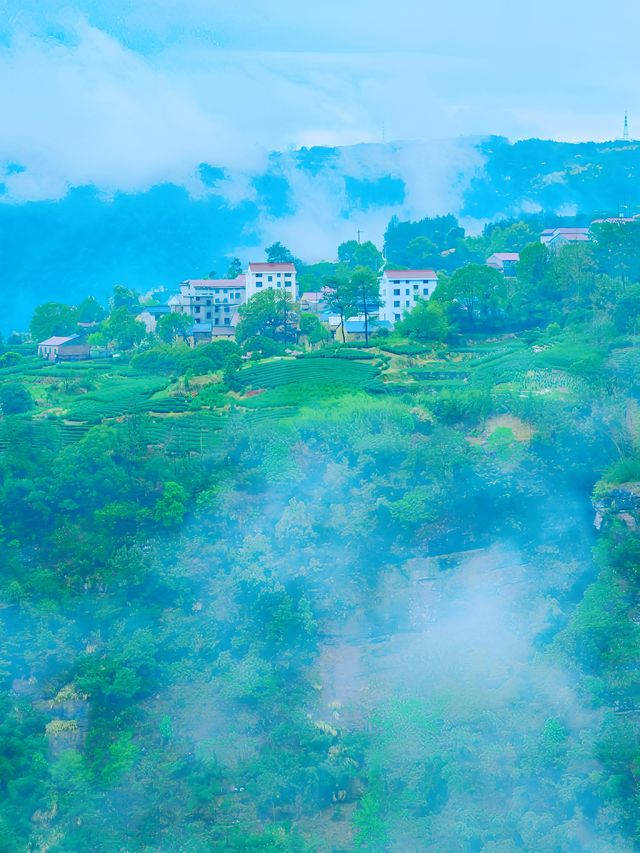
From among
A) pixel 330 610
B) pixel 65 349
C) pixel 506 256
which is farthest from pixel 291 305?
pixel 330 610

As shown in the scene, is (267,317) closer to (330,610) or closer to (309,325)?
(309,325)

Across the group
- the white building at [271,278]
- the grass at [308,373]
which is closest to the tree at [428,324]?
the grass at [308,373]

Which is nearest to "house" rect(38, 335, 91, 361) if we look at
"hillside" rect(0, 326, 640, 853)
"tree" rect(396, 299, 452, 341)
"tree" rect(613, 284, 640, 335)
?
"hillside" rect(0, 326, 640, 853)

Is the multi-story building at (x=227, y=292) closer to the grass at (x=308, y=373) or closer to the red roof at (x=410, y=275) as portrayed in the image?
the red roof at (x=410, y=275)

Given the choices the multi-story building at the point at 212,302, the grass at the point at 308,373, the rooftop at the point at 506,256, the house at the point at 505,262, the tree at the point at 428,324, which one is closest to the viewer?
the grass at the point at 308,373

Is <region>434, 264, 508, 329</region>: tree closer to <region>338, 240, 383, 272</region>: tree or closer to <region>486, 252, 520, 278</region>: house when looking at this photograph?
<region>486, 252, 520, 278</region>: house

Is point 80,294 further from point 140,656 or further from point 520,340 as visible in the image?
point 140,656
